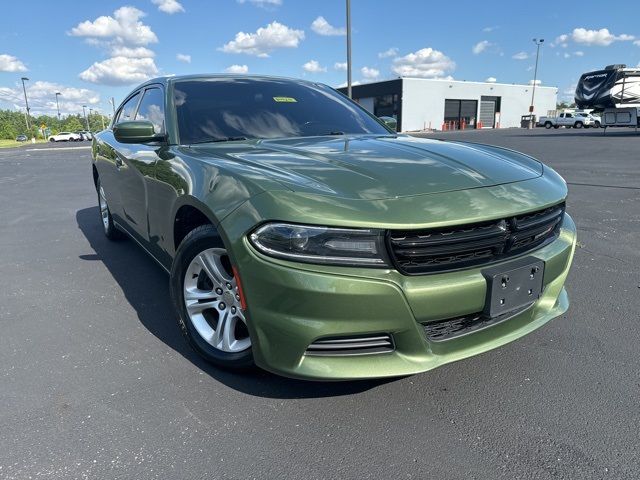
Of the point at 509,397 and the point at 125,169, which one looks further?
the point at 125,169

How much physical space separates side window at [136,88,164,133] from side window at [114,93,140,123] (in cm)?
28

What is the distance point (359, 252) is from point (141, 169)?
6.90 ft

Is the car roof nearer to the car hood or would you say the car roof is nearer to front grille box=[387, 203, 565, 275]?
the car hood

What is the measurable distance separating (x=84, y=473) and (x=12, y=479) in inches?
10.0

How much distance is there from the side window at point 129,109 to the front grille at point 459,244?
3.29 meters

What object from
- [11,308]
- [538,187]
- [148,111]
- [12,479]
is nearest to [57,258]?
[11,308]

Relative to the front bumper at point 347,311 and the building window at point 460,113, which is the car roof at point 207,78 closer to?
the front bumper at point 347,311

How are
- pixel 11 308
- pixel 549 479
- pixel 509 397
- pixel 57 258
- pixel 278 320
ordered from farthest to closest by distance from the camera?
1. pixel 57 258
2. pixel 11 308
3. pixel 509 397
4. pixel 278 320
5. pixel 549 479

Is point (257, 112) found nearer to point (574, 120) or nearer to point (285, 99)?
point (285, 99)

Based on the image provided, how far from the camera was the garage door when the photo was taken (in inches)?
2494

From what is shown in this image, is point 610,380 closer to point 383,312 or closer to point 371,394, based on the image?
point 371,394

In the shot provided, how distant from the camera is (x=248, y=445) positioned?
6.40 ft

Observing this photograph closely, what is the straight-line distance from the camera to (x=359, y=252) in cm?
186

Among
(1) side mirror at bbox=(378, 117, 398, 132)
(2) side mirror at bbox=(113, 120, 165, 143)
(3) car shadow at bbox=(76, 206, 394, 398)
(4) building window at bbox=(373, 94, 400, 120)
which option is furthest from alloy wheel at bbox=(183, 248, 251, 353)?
(4) building window at bbox=(373, 94, 400, 120)
